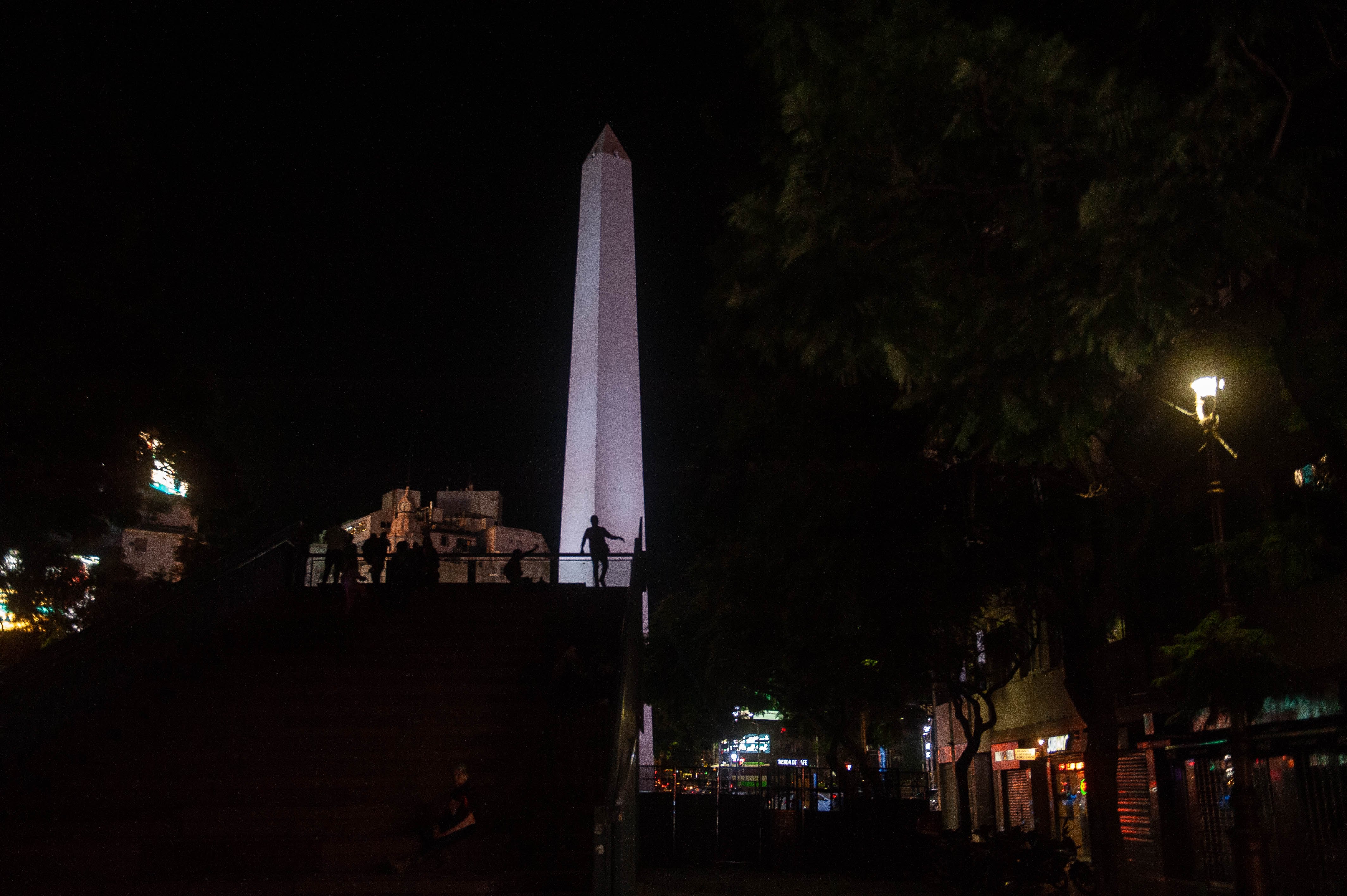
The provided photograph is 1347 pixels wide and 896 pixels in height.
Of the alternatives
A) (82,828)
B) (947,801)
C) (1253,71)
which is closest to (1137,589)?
(1253,71)

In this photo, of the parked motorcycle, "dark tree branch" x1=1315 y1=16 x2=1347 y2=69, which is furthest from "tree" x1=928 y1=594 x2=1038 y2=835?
"dark tree branch" x1=1315 y1=16 x2=1347 y2=69

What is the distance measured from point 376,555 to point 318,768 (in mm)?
7990

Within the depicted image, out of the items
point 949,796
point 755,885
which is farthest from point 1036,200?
point 949,796

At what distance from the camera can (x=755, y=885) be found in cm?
1858

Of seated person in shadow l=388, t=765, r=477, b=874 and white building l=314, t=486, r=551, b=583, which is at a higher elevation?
white building l=314, t=486, r=551, b=583

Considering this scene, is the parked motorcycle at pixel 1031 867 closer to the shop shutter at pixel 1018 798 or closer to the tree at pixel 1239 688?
the tree at pixel 1239 688

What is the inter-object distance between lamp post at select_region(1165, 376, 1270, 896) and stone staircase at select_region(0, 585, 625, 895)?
18.4ft

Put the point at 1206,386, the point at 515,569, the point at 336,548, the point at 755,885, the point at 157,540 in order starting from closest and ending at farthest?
the point at 1206,386 → the point at 336,548 → the point at 755,885 → the point at 515,569 → the point at 157,540

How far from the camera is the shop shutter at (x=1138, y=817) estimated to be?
20.1 m

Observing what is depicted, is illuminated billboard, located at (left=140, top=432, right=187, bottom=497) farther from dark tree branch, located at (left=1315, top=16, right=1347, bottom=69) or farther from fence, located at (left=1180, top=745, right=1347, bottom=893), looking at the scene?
fence, located at (left=1180, top=745, right=1347, bottom=893)

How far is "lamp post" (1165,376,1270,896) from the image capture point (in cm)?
984

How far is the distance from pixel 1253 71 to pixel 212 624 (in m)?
13.1

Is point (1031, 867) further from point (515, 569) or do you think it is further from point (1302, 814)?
point (515, 569)

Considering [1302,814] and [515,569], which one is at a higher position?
[515,569]
